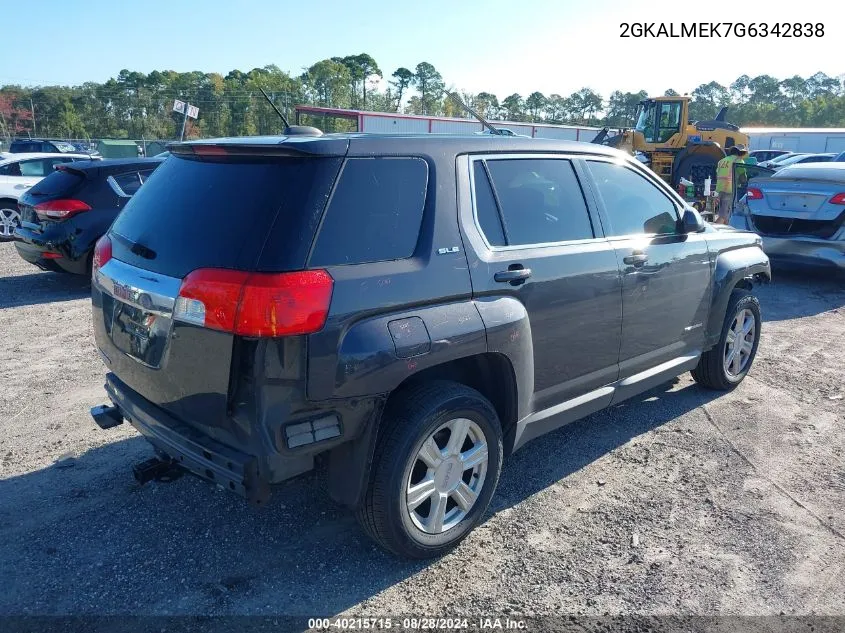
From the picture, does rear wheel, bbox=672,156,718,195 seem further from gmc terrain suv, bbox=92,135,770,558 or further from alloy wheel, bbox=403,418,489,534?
alloy wheel, bbox=403,418,489,534

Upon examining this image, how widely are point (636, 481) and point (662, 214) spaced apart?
178 centimetres

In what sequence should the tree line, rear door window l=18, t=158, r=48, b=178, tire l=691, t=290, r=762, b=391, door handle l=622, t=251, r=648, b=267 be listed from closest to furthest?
door handle l=622, t=251, r=648, b=267 → tire l=691, t=290, r=762, b=391 → rear door window l=18, t=158, r=48, b=178 → the tree line

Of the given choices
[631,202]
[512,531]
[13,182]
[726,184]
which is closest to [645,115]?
[726,184]

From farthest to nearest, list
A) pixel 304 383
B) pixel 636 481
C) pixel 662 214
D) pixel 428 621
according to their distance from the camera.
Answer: pixel 662 214
pixel 636 481
pixel 428 621
pixel 304 383

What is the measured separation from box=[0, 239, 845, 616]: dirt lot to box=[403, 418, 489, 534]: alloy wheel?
0.73 ft

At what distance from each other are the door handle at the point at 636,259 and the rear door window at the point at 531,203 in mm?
298

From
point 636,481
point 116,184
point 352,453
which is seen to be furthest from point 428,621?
point 116,184

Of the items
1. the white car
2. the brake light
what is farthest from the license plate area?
the white car

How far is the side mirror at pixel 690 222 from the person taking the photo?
436cm

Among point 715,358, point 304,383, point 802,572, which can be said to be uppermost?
point 304,383

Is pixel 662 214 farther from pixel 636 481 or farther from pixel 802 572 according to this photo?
pixel 802 572

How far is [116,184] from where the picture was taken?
27.2 ft

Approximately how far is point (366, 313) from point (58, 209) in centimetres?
689

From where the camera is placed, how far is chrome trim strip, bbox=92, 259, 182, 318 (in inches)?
105
